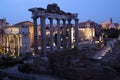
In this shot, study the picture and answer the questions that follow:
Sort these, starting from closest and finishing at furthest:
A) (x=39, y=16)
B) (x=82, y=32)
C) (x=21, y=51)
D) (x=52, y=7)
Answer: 1. (x=39, y=16)
2. (x=52, y=7)
3. (x=21, y=51)
4. (x=82, y=32)

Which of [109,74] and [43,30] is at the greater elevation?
[43,30]

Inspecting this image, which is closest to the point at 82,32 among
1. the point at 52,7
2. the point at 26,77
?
the point at 52,7

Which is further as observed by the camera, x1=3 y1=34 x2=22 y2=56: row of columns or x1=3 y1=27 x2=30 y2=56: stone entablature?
x1=3 y1=27 x2=30 y2=56: stone entablature

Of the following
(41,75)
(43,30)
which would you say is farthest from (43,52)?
(41,75)

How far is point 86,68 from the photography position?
3033cm

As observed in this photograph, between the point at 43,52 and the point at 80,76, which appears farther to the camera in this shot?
the point at 43,52

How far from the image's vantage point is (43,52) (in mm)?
38188

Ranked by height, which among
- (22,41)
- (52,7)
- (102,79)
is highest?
(52,7)

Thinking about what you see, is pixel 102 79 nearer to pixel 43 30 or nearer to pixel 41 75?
pixel 41 75

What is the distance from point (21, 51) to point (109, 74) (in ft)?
83.6

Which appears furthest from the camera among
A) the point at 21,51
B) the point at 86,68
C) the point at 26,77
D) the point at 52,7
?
the point at 21,51

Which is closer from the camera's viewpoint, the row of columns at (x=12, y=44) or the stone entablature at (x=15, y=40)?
the row of columns at (x=12, y=44)

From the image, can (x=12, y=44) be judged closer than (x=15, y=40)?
No

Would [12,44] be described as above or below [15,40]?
below
